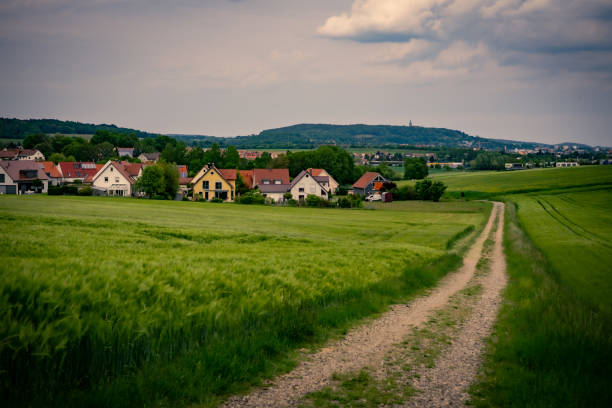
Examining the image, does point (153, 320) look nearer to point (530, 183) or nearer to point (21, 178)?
point (21, 178)

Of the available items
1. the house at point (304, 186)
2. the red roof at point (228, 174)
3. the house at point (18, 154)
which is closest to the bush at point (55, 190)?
the house at point (18, 154)

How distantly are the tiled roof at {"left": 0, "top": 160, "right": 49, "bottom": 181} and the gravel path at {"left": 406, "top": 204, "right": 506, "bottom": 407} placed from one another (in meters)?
72.8

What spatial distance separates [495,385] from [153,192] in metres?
80.6

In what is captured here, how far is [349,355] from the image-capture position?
933cm

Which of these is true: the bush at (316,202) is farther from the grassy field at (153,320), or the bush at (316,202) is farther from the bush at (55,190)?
the grassy field at (153,320)

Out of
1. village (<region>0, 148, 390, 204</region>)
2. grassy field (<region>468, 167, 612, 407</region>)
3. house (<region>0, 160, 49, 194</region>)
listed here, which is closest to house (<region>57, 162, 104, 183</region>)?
village (<region>0, 148, 390, 204</region>)

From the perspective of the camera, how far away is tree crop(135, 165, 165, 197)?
79156 mm

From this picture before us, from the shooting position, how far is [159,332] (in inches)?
336

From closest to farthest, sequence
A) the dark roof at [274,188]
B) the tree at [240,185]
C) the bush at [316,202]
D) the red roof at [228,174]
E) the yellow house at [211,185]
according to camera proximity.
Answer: the bush at [316,202]
the yellow house at [211,185]
the red roof at [228,174]
the dark roof at [274,188]
the tree at [240,185]

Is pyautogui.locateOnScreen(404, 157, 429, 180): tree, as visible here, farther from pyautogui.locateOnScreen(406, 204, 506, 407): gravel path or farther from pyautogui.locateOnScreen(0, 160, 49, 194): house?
pyautogui.locateOnScreen(406, 204, 506, 407): gravel path

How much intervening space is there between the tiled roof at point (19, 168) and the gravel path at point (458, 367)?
7285 centimetres

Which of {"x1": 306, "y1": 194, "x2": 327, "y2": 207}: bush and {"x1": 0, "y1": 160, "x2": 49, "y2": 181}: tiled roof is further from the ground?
{"x1": 0, "y1": 160, "x2": 49, "y2": 181}: tiled roof

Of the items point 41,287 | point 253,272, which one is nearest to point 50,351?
point 41,287

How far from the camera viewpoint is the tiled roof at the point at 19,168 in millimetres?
64562
